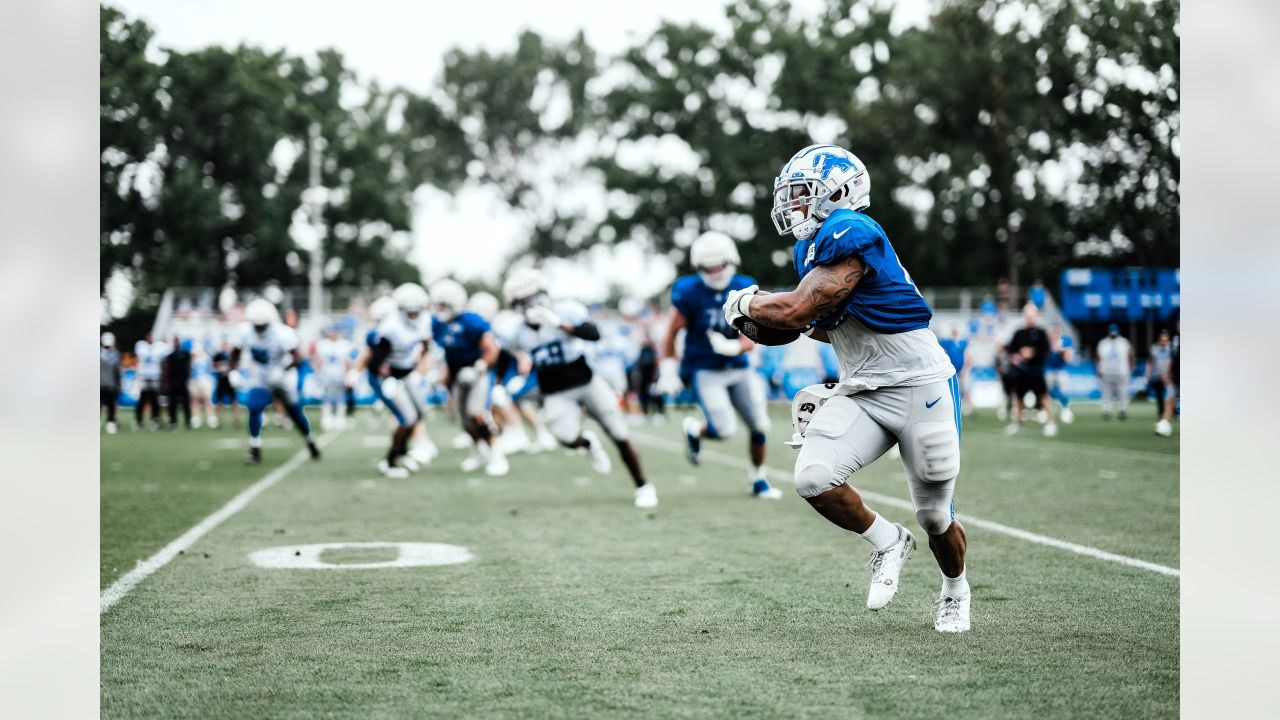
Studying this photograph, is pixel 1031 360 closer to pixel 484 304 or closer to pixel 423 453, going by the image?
pixel 484 304

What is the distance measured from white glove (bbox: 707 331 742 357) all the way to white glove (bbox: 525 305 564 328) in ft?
3.96

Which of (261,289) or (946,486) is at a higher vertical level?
(261,289)

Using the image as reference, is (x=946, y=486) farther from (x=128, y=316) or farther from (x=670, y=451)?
(x=128, y=316)

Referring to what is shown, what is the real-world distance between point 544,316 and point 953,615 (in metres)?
5.38

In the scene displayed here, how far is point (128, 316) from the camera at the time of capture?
26938 millimetres

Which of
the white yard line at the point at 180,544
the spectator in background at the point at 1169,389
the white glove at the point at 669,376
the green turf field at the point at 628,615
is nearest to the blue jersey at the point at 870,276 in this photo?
the green turf field at the point at 628,615

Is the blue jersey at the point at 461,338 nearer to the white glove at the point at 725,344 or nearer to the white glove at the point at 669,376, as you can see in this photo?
the white glove at the point at 669,376

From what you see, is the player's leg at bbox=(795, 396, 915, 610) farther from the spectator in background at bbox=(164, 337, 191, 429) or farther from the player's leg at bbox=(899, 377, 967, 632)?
the spectator in background at bbox=(164, 337, 191, 429)

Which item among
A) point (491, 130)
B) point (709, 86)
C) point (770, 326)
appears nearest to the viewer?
point (770, 326)

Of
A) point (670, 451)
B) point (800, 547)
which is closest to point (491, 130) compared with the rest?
point (670, 451)

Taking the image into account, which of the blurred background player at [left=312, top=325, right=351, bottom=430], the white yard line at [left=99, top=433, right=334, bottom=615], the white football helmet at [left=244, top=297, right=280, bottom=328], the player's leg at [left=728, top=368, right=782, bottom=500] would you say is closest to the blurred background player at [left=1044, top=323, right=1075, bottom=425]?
the player's leg at [left=728, top=368, right=782, bottom=500]

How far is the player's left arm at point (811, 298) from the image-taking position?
4.66 m

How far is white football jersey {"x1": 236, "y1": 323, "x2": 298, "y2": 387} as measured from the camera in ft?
47.4
